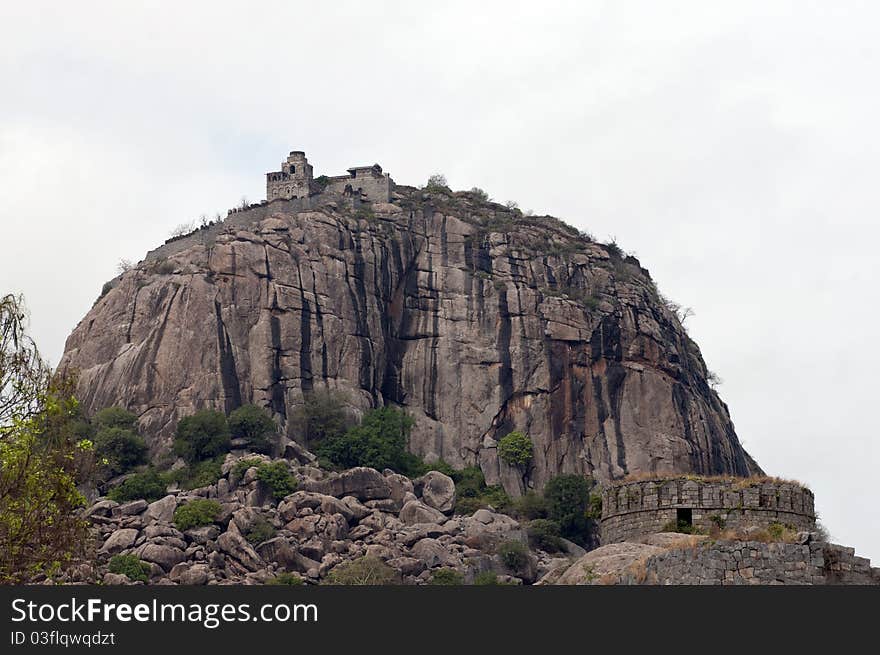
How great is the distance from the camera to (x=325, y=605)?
32.8 metres

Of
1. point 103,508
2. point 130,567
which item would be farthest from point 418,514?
point 130,567

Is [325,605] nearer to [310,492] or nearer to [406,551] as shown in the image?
[406,551]

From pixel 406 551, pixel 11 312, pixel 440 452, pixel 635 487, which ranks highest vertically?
pixel 440 452

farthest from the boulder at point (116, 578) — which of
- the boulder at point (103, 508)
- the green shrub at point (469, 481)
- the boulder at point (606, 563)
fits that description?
the boulder at point (606, 563)

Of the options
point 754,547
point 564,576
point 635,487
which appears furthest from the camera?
point 635,487

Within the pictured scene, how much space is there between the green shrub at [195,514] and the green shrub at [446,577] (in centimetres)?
1984

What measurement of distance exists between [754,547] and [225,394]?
136027mm

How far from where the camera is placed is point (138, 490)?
153625 mm

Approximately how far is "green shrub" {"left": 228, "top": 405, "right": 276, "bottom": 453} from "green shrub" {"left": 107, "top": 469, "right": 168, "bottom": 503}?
32.3 feet

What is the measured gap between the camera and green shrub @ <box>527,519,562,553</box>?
150m

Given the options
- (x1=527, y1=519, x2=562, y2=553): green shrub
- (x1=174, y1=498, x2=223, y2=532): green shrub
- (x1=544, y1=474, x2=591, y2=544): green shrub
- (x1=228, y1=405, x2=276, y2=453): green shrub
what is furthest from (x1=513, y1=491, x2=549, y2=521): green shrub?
(x1=174, y1=498, x2=223, y2=532): green shrub

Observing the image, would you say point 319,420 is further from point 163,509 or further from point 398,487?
point 163,509

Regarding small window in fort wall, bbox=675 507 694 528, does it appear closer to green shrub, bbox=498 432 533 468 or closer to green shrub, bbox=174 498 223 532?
green shrub, bbox=174 498 223 532

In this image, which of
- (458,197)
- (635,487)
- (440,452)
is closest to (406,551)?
(440,452)
